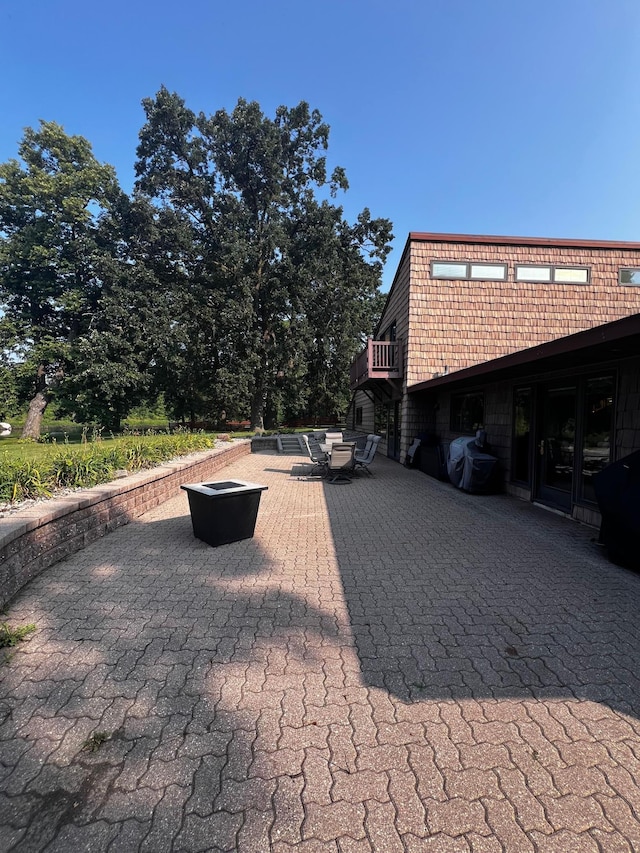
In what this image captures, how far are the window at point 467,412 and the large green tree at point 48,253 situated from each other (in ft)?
63.0

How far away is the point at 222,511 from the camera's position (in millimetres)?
4547

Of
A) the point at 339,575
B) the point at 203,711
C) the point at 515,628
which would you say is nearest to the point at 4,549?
the point at 203,711

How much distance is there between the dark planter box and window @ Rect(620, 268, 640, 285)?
12639mm

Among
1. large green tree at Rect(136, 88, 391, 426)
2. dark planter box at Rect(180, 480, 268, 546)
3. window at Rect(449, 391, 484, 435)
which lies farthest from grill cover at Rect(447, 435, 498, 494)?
large green tree at Rect(136, 88, 391, 426)

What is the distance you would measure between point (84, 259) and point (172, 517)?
2211 centimetres

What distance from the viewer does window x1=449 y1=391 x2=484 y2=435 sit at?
9164mm

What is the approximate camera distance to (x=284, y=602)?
10.7ft

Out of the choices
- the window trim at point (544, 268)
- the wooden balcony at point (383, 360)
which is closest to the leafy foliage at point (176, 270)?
the wooden balcony at point (383, 360)

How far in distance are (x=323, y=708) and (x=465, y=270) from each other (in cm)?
1177

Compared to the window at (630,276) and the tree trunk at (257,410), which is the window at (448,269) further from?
the tree trunk at (257,410)

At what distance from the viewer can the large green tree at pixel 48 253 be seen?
68.5ft

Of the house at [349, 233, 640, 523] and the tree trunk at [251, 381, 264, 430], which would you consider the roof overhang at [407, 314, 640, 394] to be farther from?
the tree trunk at [251, 381, 264, 430]

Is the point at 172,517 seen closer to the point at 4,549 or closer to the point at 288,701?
the point at 4,549

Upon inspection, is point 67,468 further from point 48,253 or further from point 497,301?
point 48,253
